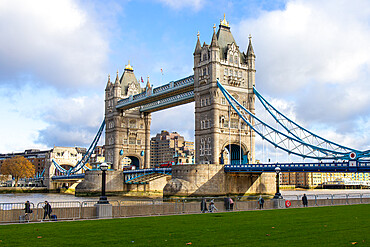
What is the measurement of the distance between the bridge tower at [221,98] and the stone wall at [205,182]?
167 inches

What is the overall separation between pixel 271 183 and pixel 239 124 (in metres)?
10.8

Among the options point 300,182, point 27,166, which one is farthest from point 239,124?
point 300,182

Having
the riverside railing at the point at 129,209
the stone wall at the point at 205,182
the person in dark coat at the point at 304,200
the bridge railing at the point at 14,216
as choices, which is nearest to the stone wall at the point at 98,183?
the stone wall at the point at 205,182

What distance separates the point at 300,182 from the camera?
17275cm

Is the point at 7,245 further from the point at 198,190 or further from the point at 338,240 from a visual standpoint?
the point at 198,190

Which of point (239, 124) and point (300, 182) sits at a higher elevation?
point (239, 124)

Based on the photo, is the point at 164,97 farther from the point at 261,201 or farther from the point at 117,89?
the point at 261,201

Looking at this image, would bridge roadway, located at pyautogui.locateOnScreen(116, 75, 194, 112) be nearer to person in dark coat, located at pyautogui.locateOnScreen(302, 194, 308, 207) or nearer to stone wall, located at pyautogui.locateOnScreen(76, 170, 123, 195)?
stone wall, located at pyautogui.locateOnScreen(76, 170, 123, 195)

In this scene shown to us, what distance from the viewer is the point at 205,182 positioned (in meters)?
60.2

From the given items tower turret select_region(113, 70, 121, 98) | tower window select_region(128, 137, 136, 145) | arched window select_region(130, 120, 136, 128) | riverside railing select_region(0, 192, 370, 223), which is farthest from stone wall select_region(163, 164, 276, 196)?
tower turret select_region(113, 70, 121, 98)

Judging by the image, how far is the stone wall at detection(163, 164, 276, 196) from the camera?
194ft

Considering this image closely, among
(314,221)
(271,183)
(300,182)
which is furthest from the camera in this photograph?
(300,182)

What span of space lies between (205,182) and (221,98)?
14684mm

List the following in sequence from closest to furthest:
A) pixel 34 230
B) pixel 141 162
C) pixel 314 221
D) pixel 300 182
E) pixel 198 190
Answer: pixel 34 230 → pixel 314 221 → pixel 198 190 → pixel 141 162 → pixel 300 182
